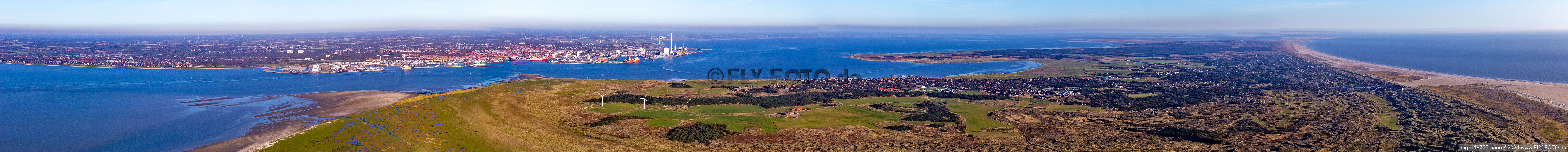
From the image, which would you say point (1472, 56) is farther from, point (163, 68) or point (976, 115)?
point (163, 68)

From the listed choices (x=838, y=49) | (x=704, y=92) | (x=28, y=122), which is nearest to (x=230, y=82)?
(x=28, y=122)

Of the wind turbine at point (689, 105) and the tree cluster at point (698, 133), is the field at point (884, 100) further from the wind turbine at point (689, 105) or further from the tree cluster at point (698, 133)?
the tree cluster at point (698, 133)

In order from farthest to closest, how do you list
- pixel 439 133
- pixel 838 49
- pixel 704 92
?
pixel 838 49
pixel 704 92
pixel 439 133

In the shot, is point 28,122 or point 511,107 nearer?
point 28,122

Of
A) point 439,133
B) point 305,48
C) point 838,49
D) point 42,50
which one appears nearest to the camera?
point 439,133

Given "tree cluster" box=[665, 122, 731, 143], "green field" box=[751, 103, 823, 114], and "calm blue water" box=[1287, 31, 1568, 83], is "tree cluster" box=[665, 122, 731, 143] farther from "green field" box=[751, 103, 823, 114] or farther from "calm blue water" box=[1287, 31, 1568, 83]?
"calm blue water" box=[1287, 31, 1568, 83]

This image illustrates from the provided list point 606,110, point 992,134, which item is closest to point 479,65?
point 606,110

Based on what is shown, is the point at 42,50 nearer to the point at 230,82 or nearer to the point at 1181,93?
the point at 230,82
